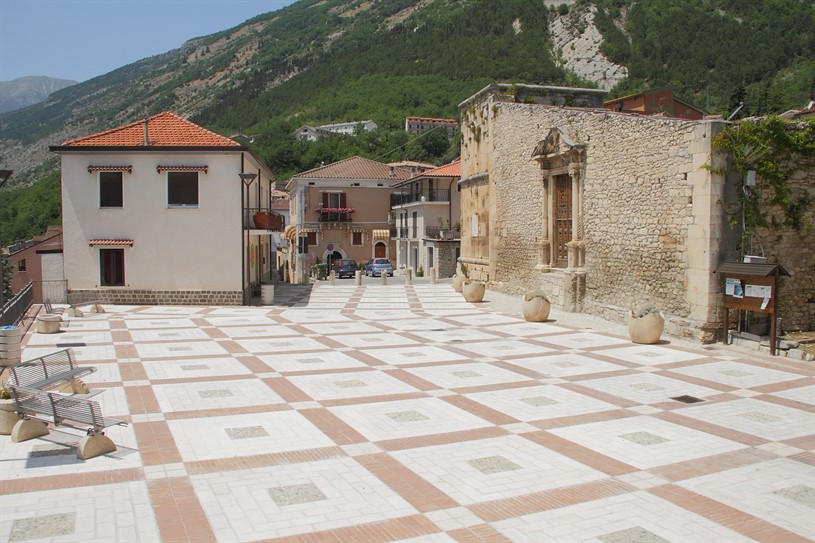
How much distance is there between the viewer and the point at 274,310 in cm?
2205

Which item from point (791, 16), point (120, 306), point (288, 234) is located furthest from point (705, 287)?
point (791, 16)

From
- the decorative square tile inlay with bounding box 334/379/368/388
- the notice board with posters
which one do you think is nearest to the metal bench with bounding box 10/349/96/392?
the decorative square tile inlay with bounding box 334/379/368/388

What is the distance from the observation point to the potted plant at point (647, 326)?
14320 millimetres

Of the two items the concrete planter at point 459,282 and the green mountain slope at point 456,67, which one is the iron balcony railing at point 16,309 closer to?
the concrete planter at point 459,282

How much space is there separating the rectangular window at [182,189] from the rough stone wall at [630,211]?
1152 centimetres

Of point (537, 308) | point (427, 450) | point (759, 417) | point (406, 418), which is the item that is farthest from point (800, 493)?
point (537, 308)

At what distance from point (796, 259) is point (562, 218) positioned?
756 cm

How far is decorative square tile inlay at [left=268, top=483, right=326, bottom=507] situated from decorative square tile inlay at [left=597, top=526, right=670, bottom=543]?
2557 mm

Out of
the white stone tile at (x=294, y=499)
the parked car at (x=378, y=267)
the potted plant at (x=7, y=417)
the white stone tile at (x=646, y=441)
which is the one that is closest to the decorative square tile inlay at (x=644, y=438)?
the white stone tile at (x=646, y=441)

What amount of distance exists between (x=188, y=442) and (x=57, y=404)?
1.49 metres

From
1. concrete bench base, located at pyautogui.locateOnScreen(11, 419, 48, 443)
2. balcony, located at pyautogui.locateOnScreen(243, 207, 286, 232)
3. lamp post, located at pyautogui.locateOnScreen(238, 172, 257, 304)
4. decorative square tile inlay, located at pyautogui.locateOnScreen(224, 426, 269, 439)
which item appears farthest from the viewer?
balcony, located at pyautogui.locateOnScreen(243, 207, 286, 232)

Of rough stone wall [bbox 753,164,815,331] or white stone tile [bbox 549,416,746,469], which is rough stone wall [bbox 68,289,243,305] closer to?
rough stone wall [bbox 753,164,815,331]

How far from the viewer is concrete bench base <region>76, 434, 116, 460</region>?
274 inches

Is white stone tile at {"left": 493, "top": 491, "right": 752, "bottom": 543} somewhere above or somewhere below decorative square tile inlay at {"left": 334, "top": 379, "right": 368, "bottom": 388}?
below
